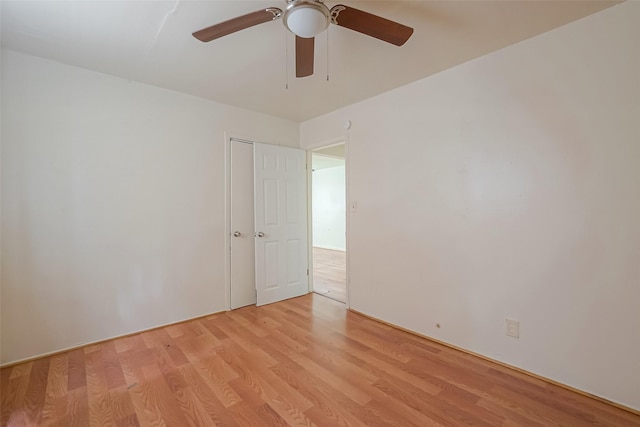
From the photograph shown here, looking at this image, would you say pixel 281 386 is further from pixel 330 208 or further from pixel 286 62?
pixel 330 208

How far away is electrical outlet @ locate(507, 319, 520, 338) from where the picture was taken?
6.81ft

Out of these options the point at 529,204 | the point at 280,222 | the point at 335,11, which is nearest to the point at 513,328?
the point at 529,204

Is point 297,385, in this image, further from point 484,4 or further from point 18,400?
point 484,4

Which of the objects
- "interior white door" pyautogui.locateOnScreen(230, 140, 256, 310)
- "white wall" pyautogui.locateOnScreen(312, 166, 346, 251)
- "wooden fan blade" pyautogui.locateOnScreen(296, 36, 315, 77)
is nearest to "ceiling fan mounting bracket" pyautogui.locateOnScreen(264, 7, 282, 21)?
"wooden fan blade" pyautogui.locateOnScreen(296, 36, 315, 77)

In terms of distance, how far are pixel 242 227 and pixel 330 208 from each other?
5043 millimetres

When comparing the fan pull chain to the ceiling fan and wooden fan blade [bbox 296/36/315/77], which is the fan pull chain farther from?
the ceiling fan

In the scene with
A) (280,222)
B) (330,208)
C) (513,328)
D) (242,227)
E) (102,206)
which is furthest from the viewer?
(330,208)

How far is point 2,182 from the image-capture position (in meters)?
2.07

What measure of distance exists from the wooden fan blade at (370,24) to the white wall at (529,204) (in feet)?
3.71

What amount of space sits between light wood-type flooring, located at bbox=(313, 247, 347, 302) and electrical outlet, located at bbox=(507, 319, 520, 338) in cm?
188

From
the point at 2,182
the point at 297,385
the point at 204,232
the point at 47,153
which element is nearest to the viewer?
the point at 297,385

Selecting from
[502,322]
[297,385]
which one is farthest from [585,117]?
[297,385]

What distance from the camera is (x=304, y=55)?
1.72m

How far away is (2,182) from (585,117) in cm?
420
